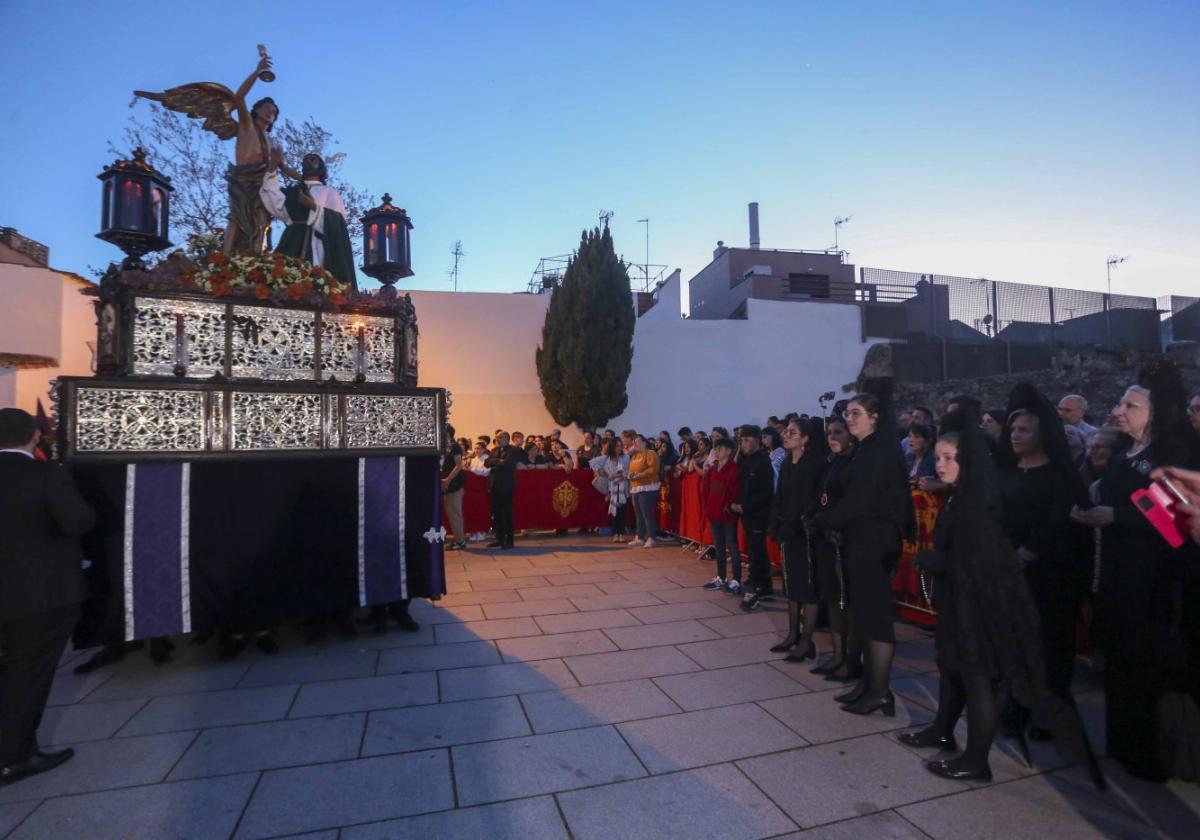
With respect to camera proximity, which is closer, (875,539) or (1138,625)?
(1138,625)

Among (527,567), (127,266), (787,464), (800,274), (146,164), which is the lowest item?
(527,567)

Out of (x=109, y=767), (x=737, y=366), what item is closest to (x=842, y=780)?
(x=109, y=767)

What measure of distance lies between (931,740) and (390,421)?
15.1 feet

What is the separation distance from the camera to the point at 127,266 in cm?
A: 532

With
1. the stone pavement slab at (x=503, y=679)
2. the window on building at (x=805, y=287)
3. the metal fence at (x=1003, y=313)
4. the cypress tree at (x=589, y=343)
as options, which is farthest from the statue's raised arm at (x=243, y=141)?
the window on building at (x=805, y=287)

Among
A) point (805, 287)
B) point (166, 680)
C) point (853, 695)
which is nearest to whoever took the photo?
point (853, 695)

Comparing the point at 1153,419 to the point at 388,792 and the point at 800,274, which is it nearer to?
the point at 388,792

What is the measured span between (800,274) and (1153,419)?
20.3 m

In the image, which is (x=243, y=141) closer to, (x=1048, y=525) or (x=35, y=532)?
(x=35, y=532)

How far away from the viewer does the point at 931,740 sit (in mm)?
3607

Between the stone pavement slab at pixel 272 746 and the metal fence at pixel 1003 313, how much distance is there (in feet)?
63.6

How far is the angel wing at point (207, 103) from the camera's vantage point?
5.92 meters

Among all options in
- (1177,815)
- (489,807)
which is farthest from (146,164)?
(1177,815)

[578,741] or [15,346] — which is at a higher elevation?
[15,346]
